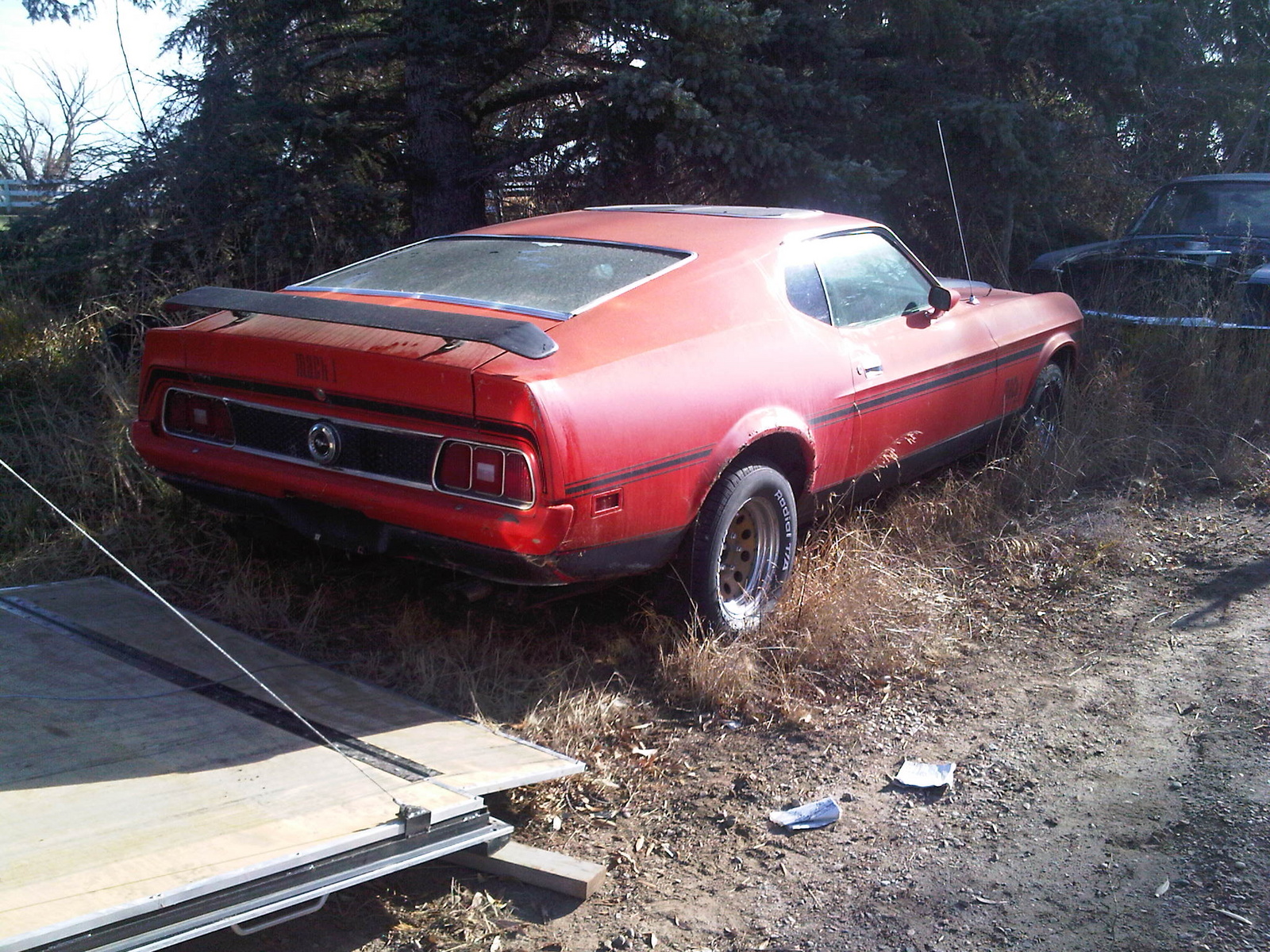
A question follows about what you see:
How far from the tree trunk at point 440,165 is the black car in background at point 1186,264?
13.9ft

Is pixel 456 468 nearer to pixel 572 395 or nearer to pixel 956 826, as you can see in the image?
pixel 572 395

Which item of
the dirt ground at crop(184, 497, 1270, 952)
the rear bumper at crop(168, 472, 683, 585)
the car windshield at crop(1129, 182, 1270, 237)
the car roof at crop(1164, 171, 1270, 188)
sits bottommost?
the dirt ground at crop(184, 497, 1270, 952)

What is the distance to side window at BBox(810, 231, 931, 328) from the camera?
4746 mm

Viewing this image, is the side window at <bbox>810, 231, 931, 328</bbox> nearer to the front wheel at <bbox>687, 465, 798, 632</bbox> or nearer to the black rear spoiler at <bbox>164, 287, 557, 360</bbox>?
the front wheel at <bbox>687, 465, 798, 632</bbox>

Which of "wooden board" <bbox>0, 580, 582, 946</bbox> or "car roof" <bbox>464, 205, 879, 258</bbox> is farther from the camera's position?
"car roof" <bbox>464, 205, 879, 258</bbox>

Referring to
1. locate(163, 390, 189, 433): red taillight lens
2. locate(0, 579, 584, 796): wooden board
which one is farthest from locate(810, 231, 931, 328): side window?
locate(163, 390, 189, 433): red taillight lens

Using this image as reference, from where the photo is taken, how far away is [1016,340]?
5852 mm

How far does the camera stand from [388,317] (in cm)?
352

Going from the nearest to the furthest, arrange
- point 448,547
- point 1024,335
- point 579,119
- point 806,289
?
point 448,547 → point 806,289 → point 1024,335 → point 579,119

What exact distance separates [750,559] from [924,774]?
1.14 meters

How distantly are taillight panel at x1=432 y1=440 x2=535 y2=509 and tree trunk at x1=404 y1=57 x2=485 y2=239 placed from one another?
195 inches

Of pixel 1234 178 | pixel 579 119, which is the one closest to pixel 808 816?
pixel 579 119

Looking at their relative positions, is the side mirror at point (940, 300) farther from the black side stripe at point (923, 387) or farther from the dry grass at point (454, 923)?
the dry grass at point (454, 923)

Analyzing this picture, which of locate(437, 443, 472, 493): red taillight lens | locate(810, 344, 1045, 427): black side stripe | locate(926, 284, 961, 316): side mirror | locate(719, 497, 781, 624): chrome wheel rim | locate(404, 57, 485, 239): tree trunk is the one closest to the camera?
locate(437, 443, 472, 493): red taillight lens
